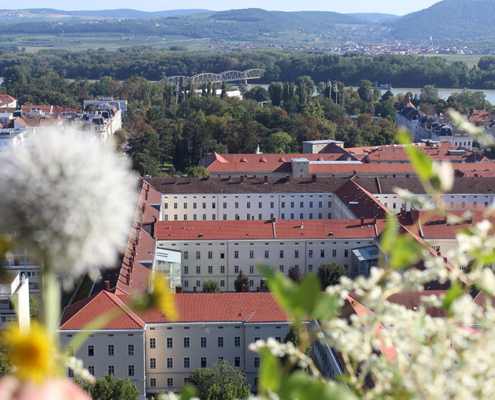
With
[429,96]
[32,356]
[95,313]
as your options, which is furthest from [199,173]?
[429,96]

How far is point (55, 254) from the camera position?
2.18 meters

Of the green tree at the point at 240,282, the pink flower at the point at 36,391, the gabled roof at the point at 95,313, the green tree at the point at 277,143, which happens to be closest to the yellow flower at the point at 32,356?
the pink flower at the point at 36,391

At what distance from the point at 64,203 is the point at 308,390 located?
0.90 metres

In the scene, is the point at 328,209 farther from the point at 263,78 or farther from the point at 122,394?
the point at 263,78

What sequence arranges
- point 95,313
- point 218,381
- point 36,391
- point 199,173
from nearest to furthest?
point 36,391 → point 218,381 → point 95,313 → point 199,173

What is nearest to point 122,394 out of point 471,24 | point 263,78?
point 263,78

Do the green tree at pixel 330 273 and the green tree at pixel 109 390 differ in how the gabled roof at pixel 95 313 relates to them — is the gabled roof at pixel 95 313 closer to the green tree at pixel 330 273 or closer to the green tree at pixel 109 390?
the green tree at pixel 109 390

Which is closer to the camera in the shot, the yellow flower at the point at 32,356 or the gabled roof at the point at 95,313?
the yellow flower at the point at 32,356

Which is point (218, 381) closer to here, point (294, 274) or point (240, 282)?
point (240, 282)

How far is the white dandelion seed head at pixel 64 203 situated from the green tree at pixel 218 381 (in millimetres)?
10319

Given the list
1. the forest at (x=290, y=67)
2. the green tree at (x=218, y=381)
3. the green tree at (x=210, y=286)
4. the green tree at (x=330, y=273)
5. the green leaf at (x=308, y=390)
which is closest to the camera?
the green leaf at (x=308, y=390)

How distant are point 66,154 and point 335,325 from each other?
97 cm

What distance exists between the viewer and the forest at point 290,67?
7744cm

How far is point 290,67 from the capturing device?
86.6 m
